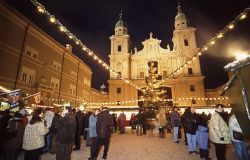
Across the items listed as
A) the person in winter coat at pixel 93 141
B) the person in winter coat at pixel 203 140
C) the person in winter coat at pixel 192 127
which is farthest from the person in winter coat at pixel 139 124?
the person in winter coat at pixel 203 140

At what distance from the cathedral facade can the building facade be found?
34.8ft

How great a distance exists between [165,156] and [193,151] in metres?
1.52

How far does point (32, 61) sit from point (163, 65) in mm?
28439

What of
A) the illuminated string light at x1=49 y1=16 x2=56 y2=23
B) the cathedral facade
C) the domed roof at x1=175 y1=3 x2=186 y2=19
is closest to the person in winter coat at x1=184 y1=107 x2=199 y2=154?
the illuminated string light at x1=49 y1=16 x2=56 y2=23

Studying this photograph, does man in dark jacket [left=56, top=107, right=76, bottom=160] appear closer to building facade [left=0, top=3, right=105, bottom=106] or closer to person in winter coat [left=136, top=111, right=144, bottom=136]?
person in winter coat [left=136, top=111, right=144, bottom=136]

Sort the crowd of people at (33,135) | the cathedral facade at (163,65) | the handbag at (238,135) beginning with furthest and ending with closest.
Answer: the cathedral facade at (163,65) → the crowd of people at (33,135) → the handbag at (238,135)

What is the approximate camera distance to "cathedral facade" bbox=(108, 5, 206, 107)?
126ft

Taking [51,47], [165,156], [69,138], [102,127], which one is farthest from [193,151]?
[51,47]

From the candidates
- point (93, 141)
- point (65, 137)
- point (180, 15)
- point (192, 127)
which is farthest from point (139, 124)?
point (180, 15)

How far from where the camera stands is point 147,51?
44156 mm

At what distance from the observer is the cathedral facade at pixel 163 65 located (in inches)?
1507

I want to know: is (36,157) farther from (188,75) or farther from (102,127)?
(188,75)

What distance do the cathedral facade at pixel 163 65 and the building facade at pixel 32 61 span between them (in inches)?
417

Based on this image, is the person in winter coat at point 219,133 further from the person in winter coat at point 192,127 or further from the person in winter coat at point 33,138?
the person in winter coat at point 33,138
